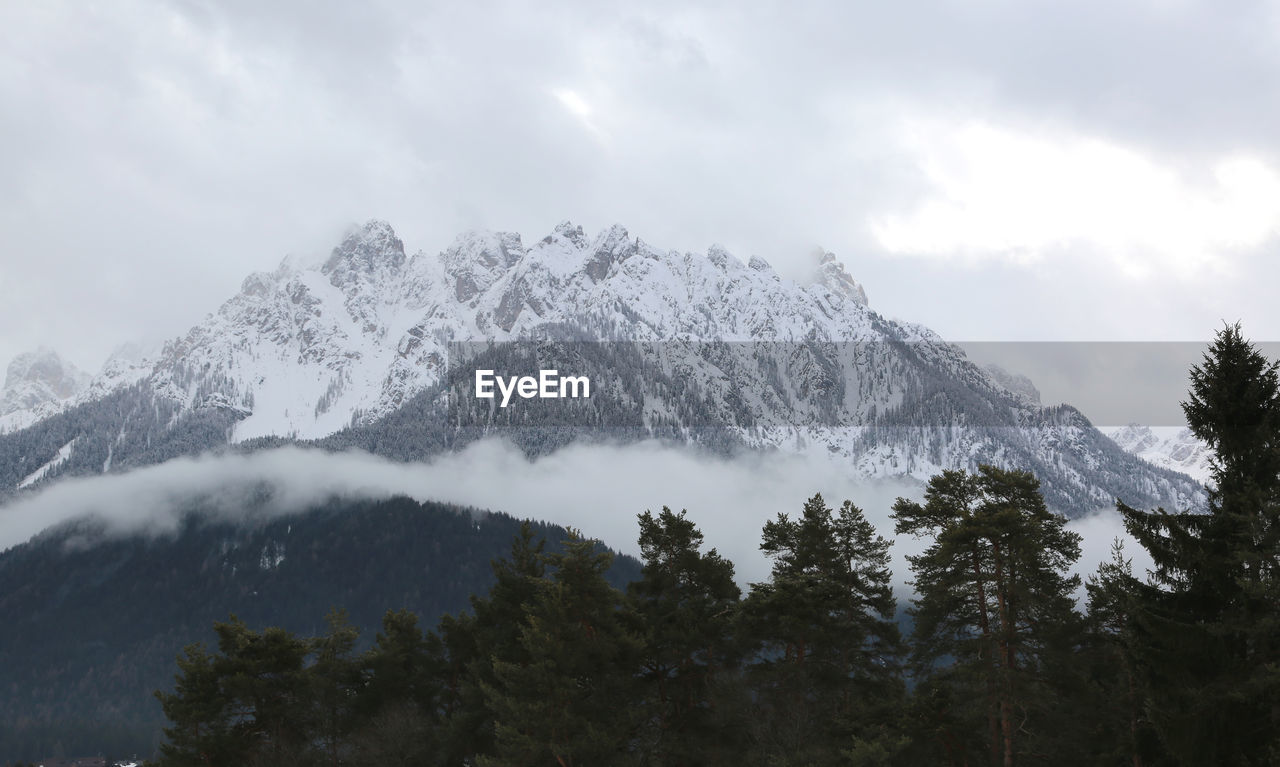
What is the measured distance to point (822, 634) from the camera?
3903 cm

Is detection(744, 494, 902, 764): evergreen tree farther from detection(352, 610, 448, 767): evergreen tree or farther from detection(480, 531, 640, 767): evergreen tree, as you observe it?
detection(352, 610, 448, 767): evergreen tree

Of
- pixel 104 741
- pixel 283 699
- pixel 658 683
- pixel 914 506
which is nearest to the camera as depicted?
pixel 914 506

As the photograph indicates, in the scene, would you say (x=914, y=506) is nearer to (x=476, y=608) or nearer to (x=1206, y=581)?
(x=1206, y=581)

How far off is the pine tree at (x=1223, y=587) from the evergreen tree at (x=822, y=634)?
13.4 m

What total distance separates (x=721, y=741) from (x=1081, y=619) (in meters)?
16.4

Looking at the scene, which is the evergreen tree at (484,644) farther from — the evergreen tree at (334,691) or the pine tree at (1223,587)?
the pine tree at (1223,587)

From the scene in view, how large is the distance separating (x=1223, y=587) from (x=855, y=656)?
1876 centimetres

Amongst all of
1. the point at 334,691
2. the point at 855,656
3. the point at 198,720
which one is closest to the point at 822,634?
the point at 855,656

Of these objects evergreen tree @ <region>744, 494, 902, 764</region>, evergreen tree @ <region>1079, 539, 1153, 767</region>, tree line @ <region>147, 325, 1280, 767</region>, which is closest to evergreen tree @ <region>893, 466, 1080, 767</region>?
tree line @ <region>147, 325, 1280, 767</region>

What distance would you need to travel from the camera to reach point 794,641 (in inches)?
1563

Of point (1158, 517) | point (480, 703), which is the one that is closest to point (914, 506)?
point (1158, 517)

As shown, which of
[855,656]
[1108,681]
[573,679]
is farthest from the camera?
[855,656]

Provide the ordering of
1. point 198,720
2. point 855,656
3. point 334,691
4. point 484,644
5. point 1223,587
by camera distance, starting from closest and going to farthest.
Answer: point 1223,587 → point 855,656 → point 198,720 → point 484,644 → point 334,691

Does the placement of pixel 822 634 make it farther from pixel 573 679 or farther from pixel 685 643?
pixel 573 679
